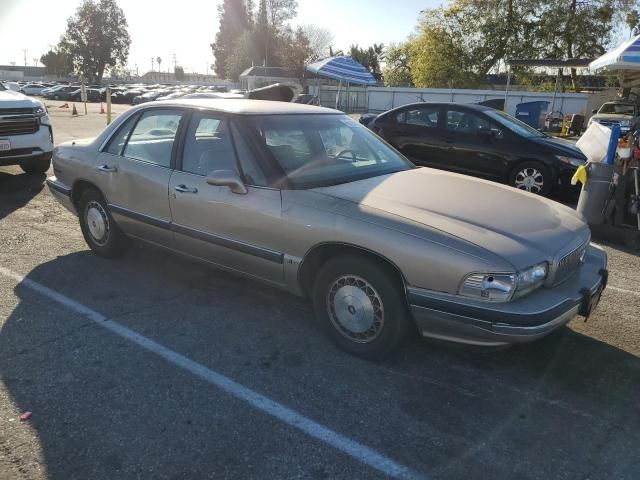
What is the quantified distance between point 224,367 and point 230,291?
1.22 meters

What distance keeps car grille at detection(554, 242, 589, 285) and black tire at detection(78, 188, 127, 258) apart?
3.68m

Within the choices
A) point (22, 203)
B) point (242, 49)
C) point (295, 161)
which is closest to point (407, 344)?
point (295, 161)

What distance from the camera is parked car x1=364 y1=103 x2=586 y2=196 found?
7.97 m

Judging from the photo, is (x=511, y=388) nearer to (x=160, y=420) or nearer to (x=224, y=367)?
(x=224, y=367)

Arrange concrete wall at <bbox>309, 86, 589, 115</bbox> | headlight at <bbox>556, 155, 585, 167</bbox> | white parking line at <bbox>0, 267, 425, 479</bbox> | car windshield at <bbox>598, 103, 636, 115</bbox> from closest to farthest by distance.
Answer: white parking line at <bbox>0, 267, 425, 479</bbox>, headlight at <bbox>556, 155, 585, 167</bbox>, car windshield at <bbox>598, 103, 636, 115</bbox>, concrete wall at <bbox>309, 86, 589, 115</bbox>

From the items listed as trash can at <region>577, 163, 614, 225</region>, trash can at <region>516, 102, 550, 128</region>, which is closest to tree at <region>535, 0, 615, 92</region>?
trash can at <region>516, 102, 550, 128</region>

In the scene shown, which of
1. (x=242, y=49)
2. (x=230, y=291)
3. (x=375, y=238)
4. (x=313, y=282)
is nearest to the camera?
(x=375, y=238)

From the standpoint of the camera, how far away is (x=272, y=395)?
9.65 feet

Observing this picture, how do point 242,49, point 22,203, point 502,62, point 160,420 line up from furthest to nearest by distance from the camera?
point 242,49
point 502,62
point 22,203
point 160,420

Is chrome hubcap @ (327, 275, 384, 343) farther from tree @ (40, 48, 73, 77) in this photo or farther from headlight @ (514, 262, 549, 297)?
tree @ (40, 48, 73, 77)

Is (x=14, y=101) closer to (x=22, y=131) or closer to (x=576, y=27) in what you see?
(x=22, y=131)

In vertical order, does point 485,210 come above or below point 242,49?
below

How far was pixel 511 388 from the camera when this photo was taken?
307 cm

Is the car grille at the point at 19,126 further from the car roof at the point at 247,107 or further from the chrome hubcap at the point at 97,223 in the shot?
the car roof at the point at 247,107
